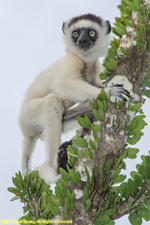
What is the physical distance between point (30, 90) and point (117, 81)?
3.04m

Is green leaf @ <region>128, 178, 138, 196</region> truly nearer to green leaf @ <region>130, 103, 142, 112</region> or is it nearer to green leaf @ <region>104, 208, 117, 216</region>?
green leaf @ <region>104, 208, 117, 216</region>

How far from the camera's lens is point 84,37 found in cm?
634

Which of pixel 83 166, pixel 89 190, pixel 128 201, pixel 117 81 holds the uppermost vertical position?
pixel 117 81

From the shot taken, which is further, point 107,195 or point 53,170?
point 53,170

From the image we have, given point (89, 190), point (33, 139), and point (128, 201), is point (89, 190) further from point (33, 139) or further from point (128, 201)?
point (33, 139)

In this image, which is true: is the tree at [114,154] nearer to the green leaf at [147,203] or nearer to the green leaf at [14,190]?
the green leaf at [147,203]

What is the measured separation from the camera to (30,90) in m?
6.16

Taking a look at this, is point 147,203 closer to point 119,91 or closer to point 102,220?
point 102,220

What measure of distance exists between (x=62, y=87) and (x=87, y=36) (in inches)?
59.7

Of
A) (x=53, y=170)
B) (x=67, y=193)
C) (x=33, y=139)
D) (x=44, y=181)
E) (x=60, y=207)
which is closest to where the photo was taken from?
(x=67, y=193)

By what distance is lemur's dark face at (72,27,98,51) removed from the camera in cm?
624

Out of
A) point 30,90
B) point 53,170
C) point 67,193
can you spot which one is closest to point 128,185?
point 67,193

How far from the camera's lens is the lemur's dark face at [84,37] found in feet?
20.5

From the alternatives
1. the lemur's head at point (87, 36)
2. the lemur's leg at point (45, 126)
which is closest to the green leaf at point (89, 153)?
the lemur's leg at point (45, 126)
